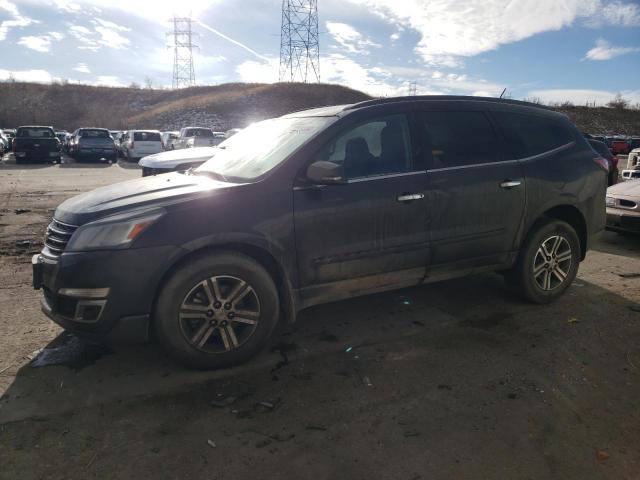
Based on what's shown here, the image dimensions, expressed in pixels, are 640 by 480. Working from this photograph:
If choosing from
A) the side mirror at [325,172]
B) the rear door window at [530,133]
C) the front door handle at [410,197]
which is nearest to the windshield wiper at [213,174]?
the side mirror at [325,172]

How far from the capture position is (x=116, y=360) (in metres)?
3.40

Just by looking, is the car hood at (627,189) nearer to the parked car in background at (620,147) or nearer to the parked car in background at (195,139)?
the parked car in background at (195,139)

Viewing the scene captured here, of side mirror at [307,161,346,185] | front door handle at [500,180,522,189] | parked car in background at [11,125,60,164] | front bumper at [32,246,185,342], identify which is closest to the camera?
front bumper at [32,246,185,342]

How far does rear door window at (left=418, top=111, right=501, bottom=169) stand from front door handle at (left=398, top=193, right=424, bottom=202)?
0.29 metres

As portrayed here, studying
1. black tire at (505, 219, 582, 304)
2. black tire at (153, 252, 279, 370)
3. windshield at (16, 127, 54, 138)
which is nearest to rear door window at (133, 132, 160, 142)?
windshield at (16, 127, 54, 138)

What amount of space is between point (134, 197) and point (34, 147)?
68.5ft

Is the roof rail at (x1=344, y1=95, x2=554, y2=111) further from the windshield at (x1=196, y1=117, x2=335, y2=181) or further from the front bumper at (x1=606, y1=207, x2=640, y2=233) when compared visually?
the front bumper at (x1=606, y1=207, x2=640, y2=233)

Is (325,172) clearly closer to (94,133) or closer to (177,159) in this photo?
(177,159)

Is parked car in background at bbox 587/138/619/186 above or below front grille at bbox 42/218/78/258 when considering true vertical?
above

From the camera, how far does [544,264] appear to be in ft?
14.5

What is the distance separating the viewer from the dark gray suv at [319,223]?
2.98m

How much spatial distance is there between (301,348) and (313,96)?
5664cm

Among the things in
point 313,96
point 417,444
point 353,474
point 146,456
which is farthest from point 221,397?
point 313,96

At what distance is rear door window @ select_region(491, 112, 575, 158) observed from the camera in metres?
4.26
